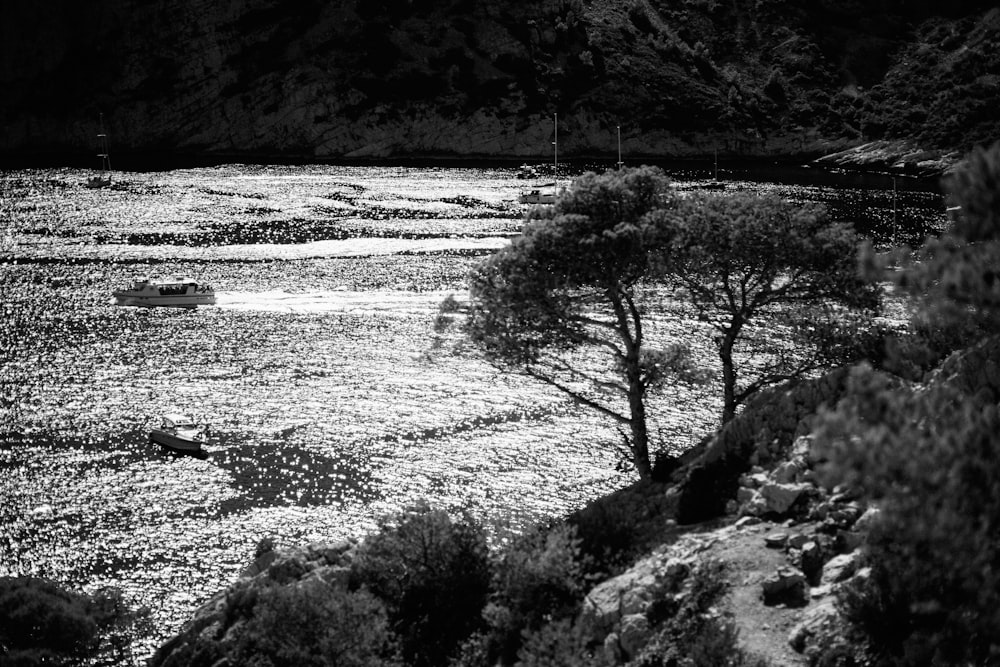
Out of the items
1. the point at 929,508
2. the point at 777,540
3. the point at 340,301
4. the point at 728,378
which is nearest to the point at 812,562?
the point at 777,540

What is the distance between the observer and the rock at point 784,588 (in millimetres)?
27484

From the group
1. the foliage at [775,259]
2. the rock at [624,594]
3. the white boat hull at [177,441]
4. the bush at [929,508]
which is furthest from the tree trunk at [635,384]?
the white boat hull at [177,441]

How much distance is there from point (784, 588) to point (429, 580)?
39.1ft

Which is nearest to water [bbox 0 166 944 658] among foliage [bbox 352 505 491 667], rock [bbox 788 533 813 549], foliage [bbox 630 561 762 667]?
foliage [bbox 352 505 491 667]

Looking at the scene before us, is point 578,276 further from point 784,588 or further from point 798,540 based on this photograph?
point 784,588

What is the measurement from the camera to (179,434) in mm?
62156

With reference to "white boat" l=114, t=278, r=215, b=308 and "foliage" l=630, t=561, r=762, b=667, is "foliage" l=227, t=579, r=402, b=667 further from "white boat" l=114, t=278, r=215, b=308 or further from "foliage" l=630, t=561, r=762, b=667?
"white boat" l=114, t=278, r=215, b=308

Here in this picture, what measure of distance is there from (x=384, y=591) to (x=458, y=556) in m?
2.86

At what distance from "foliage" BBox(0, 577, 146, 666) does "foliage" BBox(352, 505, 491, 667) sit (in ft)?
45.0

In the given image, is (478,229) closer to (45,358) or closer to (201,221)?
(201,221)

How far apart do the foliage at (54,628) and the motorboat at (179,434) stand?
56.9 feet

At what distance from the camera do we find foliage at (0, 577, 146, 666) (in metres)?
41.5

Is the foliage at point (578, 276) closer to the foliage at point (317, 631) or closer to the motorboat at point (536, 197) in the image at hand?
the foliage at point (317, 631)

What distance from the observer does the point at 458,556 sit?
34.7 metres
